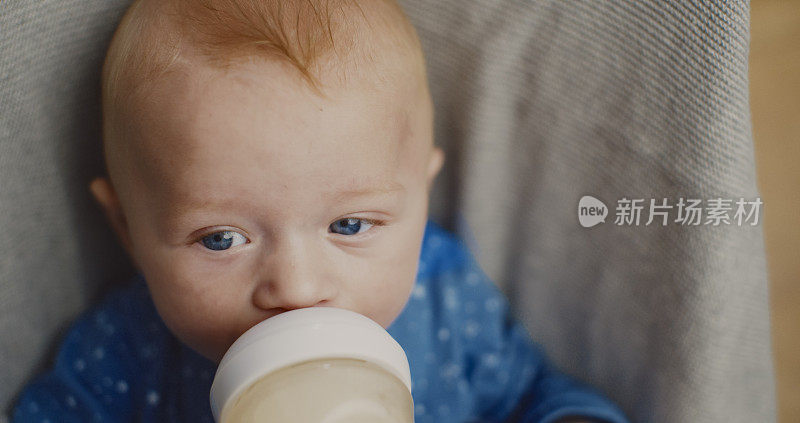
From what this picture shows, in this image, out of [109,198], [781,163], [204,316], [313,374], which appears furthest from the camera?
[781,163]

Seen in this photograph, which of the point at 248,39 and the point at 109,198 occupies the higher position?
the point at 248,39

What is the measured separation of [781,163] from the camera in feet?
3.22

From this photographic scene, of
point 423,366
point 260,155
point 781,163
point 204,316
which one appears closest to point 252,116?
point 260,155

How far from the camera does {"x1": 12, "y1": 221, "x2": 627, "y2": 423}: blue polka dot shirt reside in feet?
2.49

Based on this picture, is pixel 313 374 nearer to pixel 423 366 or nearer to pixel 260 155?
pixel 260 155

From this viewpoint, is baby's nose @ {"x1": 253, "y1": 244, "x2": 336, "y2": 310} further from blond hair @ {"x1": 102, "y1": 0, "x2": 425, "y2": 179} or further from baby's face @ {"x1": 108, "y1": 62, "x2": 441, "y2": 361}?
blond hair @ {"x1": 102, "y1": 0, "x2": 425, "y2": 179}

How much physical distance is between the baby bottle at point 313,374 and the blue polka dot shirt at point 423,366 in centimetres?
25

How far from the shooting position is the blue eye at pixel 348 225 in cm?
59

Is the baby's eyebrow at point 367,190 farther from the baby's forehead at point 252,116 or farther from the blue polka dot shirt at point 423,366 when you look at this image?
the blue polka dot shirt at point 423,366

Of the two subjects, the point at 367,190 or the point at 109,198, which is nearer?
the point at 367,190

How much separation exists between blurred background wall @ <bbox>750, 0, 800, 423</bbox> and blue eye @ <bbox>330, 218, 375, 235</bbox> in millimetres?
617

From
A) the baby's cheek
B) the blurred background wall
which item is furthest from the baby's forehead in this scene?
the blurred background wall

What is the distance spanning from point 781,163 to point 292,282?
0.75 metres

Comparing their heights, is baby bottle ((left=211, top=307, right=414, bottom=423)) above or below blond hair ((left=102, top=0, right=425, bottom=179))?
below
